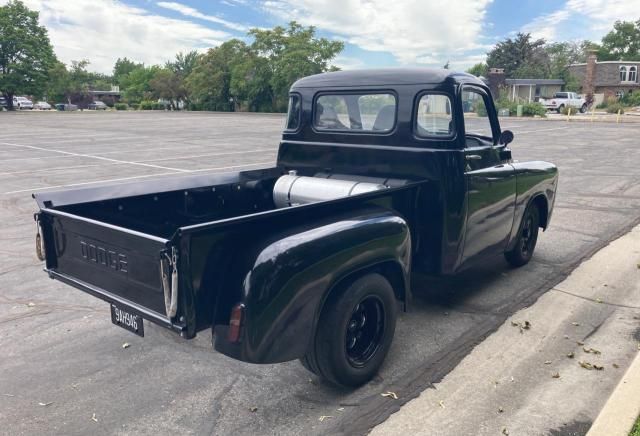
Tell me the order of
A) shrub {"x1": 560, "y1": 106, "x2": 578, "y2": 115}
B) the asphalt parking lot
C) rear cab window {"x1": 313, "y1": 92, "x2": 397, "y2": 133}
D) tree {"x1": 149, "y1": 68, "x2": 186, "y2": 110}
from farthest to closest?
tree {"x1": 149, "y1": 68, "x2": 186, "y2": 110}
shrub {"x1": 560, "y1": 106, "x2": 578, "y2": 115}
rear cab window {"x1": 313, "y1": 92, "x2": 397, "y2": 133}
the asphalt parking lot

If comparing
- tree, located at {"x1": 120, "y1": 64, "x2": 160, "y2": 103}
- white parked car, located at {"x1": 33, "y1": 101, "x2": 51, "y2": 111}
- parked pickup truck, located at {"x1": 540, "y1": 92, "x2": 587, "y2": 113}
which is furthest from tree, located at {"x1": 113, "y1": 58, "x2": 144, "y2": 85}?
parked pickup truck, located at {"x1": 540, "y1": 92, "x2": 587, "y2": 113}

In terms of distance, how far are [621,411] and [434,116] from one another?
2.58 metres

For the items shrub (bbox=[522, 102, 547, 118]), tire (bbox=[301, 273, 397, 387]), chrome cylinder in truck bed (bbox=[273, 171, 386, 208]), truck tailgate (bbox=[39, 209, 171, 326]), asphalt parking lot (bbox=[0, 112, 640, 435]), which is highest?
shrub (bbox=[522, 102, 547, 118])

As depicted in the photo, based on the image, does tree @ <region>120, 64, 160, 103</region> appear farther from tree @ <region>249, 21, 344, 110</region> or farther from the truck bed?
the truck bed

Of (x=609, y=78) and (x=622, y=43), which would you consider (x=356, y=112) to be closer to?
(x=609, y=78)

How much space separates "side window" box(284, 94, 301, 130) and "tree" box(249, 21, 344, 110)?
1700 inches

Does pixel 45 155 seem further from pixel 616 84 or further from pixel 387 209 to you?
pixel 616 84

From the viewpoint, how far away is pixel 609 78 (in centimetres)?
6675

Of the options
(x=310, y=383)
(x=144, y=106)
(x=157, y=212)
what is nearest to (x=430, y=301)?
(x=310, y=383)

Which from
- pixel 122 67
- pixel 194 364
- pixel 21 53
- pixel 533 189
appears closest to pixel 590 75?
pixel 21 53

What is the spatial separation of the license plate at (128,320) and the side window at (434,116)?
8.83 ft

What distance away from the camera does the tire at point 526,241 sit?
5.95m

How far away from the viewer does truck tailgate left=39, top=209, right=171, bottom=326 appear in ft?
9.91

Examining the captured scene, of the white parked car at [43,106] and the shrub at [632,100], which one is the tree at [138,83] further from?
the shrub at [632,100]
